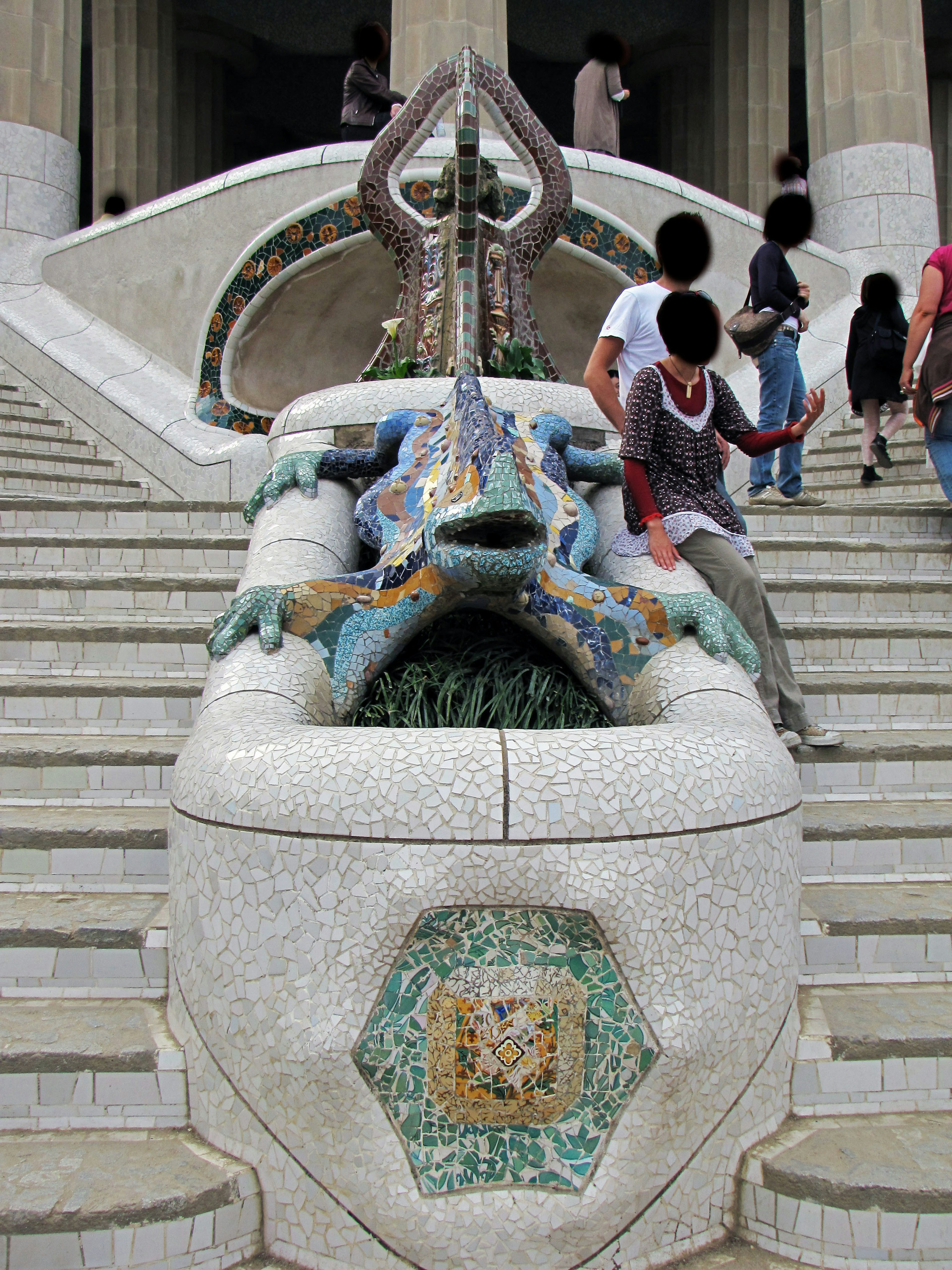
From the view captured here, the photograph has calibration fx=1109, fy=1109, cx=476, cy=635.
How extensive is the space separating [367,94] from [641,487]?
293 inches

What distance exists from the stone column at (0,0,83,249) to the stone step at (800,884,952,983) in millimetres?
9980

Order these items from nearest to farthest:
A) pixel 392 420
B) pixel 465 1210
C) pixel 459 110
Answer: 1. pixel 465 1210
2. pixel 392 420
3. pixel 459 110

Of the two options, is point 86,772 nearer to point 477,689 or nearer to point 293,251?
point 477,689

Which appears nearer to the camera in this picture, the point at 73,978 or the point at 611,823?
the point at 611,823

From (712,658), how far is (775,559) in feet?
7.71

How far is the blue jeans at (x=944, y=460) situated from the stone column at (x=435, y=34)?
6.45 meters

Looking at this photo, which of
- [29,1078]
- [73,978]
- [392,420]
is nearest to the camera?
[29,1078]

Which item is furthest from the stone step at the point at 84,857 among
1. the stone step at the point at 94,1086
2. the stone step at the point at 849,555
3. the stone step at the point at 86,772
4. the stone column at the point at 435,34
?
the stone column at the point at 435,34

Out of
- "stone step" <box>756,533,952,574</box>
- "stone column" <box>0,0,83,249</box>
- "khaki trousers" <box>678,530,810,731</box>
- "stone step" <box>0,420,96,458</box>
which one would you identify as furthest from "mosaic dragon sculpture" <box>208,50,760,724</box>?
"stone column" <box>0,0,83,249</box>

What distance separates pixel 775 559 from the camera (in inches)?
208

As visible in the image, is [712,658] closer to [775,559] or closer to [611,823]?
[611,823]

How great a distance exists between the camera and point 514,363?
16.6 feet

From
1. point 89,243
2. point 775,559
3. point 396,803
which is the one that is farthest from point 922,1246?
point 89,243

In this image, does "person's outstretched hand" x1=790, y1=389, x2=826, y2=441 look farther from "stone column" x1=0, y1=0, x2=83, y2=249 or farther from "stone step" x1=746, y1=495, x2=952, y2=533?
"stone column" x1=0, y1=0, x2=83, y2=249
